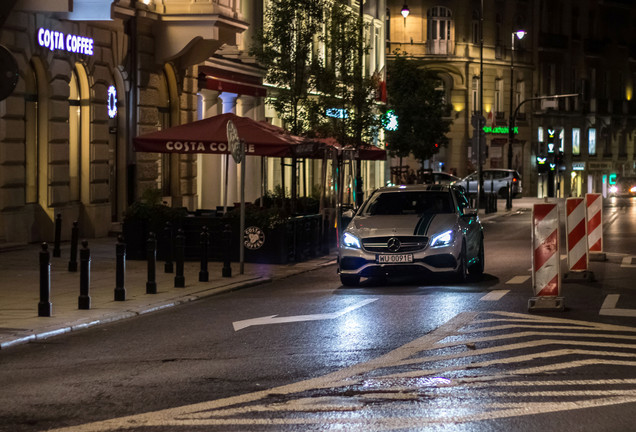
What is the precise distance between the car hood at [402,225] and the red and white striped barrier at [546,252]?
11.9 ft

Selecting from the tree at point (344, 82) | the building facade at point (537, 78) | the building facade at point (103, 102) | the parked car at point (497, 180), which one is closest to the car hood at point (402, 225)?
the building facade at point (103, 102)

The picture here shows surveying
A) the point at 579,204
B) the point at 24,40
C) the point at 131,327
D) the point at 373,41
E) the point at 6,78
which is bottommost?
the point at 131,327

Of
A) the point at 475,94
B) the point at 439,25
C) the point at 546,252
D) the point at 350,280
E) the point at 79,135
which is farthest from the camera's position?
the point at 475,94

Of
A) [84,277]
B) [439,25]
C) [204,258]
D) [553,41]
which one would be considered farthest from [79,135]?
[553,41]

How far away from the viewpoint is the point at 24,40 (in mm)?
25328

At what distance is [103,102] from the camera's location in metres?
29.0

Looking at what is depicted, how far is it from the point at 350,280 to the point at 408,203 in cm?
164

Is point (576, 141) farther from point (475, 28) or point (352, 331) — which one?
point (352, 331)

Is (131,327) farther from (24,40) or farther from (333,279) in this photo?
(24,40)

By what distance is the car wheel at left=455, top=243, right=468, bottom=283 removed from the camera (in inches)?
708

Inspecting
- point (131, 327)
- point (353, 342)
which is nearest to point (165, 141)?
point (131, 327)

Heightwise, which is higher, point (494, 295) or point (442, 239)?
point (442, 239)

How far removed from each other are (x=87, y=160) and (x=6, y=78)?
16.8 metres

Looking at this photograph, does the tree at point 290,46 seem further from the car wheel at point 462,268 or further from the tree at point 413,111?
the tree at point 413,111
